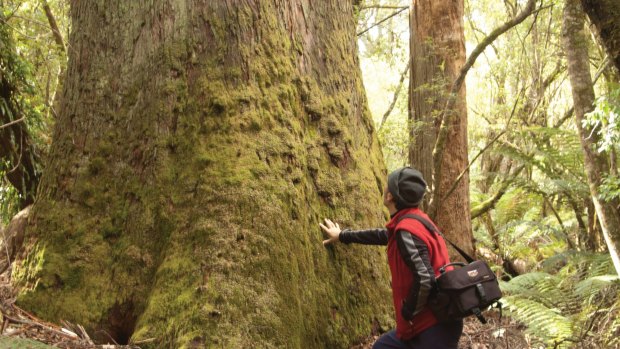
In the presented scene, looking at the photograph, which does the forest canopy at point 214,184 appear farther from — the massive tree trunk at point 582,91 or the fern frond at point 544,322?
the massive tree trunk at point 582,91

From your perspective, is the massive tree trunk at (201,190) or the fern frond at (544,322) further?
the fern frond at (544,322)

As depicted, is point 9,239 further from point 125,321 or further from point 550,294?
point 550,294

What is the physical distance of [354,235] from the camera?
13.4ft

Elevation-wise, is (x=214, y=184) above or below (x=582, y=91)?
below

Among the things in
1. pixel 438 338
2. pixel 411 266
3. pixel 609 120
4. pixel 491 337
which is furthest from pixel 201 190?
pixel 609 120

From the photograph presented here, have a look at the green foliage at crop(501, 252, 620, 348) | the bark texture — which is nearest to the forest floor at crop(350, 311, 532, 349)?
the green foliage at crop(501, 252, 620, 348)

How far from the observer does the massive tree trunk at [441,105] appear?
27.3 feet

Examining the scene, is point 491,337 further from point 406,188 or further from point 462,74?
point 462,74

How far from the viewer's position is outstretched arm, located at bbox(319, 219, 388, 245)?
3969mm

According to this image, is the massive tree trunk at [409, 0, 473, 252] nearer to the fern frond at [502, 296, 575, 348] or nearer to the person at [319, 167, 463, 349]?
the fern frond at [502, 296, 575, 348]

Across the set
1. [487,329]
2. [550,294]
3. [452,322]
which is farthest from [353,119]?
[550,294]

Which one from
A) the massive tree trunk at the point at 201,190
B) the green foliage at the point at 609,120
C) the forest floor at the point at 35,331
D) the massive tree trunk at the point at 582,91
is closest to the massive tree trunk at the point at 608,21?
the green foliage at the point at 609,120

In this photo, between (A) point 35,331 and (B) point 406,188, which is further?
(A) point 35,331

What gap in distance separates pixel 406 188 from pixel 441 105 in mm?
5217
